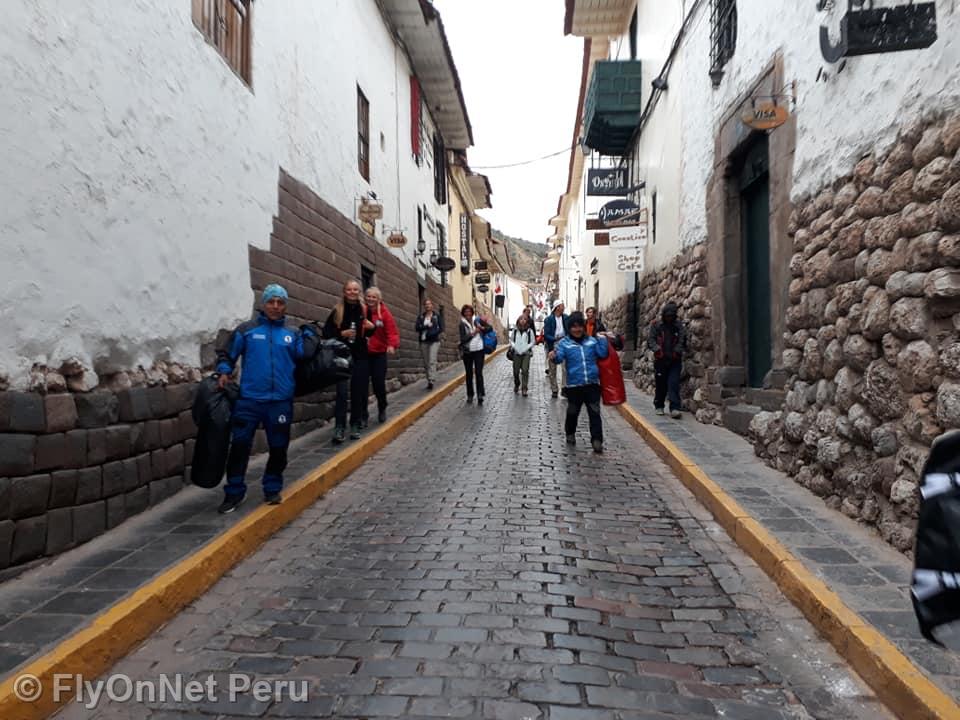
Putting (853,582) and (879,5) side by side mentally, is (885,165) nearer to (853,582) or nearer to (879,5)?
(879,5)

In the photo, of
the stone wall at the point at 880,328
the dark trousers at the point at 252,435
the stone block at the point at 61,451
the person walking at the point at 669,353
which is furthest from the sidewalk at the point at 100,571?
the person walking at the point at 669,353

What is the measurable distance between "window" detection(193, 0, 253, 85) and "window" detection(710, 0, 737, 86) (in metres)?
5.25

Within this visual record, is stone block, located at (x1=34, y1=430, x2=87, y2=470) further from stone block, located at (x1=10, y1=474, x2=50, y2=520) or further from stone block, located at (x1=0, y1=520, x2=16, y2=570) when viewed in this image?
stone block, located at (x1=0, y1=520, x2=16, y2=570)

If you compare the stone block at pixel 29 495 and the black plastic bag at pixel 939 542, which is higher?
the black plastic bag at pixel 939 542

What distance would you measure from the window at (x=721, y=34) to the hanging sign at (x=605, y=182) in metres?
6.22

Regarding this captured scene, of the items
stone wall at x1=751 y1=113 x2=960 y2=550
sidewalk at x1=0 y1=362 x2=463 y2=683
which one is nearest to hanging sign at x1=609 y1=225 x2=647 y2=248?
stone wall at x1=751 y1=113 x2=960 y2=550

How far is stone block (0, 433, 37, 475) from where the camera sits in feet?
10.6

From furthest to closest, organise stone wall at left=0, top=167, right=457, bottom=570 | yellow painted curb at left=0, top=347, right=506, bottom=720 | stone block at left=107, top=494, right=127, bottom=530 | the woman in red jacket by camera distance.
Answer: the woman in red jacket
stone block at left=107, top=494, right=127, bottom=530
stone wall at left=0, top=167, right=457, bottom=570
yellow painted curb at left=0, top=347, right=506, bottom=720

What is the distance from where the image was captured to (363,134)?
1064 cm

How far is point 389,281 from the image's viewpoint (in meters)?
11.7

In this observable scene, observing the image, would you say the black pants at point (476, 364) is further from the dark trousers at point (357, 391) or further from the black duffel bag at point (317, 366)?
the black duffel bag at point (317, 366)

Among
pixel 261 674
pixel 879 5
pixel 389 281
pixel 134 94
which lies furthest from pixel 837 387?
pixel 389 281

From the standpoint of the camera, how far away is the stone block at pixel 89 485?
377cm

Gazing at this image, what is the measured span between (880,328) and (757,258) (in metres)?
3.73
